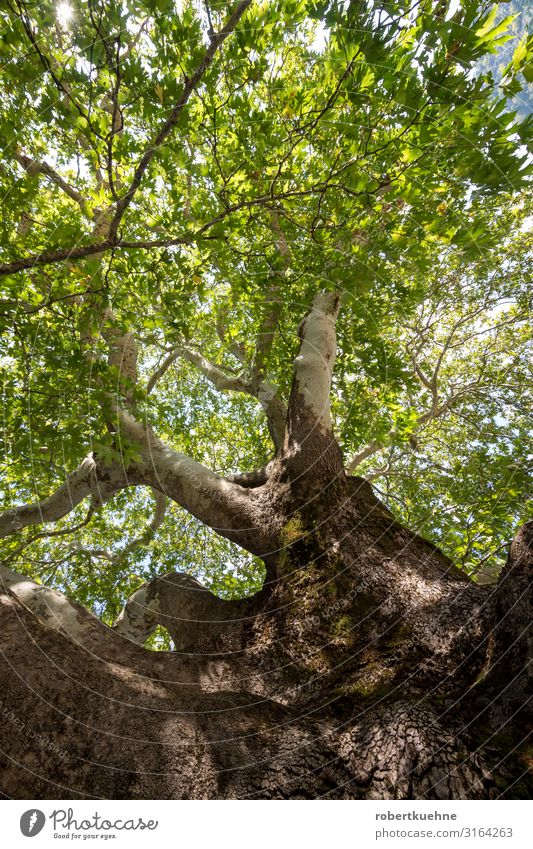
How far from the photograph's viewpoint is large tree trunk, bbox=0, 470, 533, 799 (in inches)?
72.0

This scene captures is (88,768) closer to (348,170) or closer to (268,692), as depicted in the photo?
(268,692)

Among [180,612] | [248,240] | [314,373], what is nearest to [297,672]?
[180,612]

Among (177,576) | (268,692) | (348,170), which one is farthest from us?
(177,576)

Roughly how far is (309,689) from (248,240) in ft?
17.3

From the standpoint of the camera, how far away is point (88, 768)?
6.08ft

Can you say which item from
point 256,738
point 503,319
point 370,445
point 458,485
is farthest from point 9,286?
point 503,319

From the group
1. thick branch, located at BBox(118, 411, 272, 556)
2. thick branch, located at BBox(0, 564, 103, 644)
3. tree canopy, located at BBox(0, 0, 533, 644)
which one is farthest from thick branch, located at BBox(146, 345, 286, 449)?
thick branch, located at BBox(0, 564, 103, 644)

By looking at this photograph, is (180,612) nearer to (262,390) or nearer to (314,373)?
(314,373)

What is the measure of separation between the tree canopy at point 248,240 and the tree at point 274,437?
43 millimetres

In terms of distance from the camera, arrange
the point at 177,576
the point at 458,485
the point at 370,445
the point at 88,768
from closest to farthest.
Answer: the point at 88,768 < the point at 177,576 < the point at 458,485 < the point at 370,445

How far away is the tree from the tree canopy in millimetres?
43

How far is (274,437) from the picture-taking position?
557cm

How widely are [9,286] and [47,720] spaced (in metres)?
3.05

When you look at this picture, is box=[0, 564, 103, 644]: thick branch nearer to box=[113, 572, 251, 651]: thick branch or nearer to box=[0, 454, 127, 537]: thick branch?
box=[113, 572, 251, 651]: thick branch
